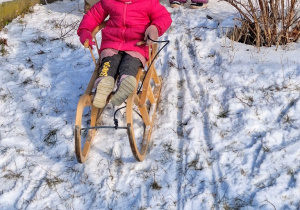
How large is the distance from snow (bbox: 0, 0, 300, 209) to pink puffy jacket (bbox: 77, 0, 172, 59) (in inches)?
27.8

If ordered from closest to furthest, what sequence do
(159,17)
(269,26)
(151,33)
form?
(151,33)
(159,17)
(269,26)

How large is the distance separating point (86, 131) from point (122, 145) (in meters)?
0.43

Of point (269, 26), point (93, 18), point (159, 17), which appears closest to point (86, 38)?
point (93, 18)

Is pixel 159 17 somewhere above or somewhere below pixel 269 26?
above

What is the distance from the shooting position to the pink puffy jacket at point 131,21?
3592 mm

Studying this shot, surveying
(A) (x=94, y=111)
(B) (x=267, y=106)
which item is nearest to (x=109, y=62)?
(A) (x=94, y=111)

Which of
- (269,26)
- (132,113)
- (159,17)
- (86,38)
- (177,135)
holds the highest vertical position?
(159,17)

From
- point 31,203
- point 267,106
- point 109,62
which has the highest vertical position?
point 109,62

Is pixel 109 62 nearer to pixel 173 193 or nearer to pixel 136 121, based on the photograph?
pixel 136 121

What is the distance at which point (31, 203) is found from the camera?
3.07 meters

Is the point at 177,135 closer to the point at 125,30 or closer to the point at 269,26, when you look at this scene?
the point at 125,30

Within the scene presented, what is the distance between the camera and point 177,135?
3.63 meters

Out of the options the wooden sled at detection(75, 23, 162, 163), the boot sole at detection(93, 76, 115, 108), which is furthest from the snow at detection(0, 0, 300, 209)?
the boot sole at detection(93, 76, 115, 108)

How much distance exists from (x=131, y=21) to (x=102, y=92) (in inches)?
31.4
